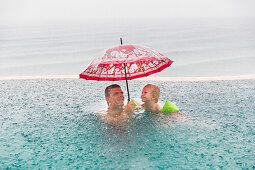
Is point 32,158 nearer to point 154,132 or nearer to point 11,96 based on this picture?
point 154,132

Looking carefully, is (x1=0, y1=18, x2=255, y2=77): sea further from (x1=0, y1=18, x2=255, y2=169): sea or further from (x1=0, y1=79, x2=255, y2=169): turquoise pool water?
(x1=0, y1=79, x2=255, y2=169): turquoise pool water

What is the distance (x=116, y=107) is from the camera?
620 cm

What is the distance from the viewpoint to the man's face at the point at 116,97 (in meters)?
6.00

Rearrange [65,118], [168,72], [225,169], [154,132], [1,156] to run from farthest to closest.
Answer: [168,72] → [65,118] → [154,132] → [1,156] → [225,169]

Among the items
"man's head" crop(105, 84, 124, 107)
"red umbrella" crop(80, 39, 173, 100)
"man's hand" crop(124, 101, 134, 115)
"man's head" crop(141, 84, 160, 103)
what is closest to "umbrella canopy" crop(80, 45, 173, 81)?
"red umbrella" crop(80, 39, 173, 100)

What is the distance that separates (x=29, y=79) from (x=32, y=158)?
22.9ft

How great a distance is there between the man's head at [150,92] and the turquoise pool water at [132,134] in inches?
14.6

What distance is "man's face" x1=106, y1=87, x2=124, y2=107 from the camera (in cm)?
600

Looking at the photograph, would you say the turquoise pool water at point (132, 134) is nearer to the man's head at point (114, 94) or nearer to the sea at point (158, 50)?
the man's head at point (114, 94)

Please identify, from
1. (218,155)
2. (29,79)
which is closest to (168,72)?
(29,79)

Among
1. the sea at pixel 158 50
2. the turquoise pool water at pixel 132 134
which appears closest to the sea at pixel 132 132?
the turquoise pool water at pixel 132 134

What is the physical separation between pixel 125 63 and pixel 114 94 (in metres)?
0.87

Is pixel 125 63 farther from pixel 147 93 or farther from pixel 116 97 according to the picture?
pixel 147 93

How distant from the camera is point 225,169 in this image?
12.7 feet
